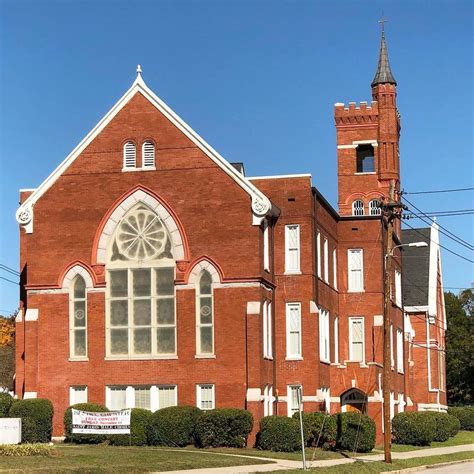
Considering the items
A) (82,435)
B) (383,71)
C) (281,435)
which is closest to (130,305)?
(82,435)

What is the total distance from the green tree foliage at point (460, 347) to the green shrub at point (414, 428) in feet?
151

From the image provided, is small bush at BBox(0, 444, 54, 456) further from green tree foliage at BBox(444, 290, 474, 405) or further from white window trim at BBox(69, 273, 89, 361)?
green tree foliage at BBox(444, 290, 474, 405)

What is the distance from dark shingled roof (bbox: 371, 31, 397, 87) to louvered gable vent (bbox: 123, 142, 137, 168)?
40.0 metres

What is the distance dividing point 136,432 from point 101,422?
4.79 ft

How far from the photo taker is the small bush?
3528cm

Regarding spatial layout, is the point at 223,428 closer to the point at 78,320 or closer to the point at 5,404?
the point at 78,320

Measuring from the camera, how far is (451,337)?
100125 mm

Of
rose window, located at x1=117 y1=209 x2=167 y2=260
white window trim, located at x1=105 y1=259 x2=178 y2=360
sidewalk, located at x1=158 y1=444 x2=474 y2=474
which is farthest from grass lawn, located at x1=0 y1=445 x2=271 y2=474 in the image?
rose window, located at x1=117 y1=209 x2=167 y2=260

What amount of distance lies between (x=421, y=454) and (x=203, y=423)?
966 centimetres

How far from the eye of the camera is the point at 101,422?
43.2 meters

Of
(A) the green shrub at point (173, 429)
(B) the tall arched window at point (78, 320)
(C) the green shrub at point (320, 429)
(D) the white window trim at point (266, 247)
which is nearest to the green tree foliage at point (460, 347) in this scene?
(D) the white window trim at point (266, 247)

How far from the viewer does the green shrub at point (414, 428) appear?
168ft

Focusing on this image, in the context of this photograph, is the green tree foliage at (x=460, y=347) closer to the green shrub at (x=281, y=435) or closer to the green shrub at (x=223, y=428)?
the green shrub at (x=281, y=435)

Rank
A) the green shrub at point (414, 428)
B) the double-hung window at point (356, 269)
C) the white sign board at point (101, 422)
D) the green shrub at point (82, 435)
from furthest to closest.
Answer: the double-hung window at point (356, 269) → the green shrub at point (414, 428) → the green shrub at point (82, 435) → the white sign board at point (101, 422)
